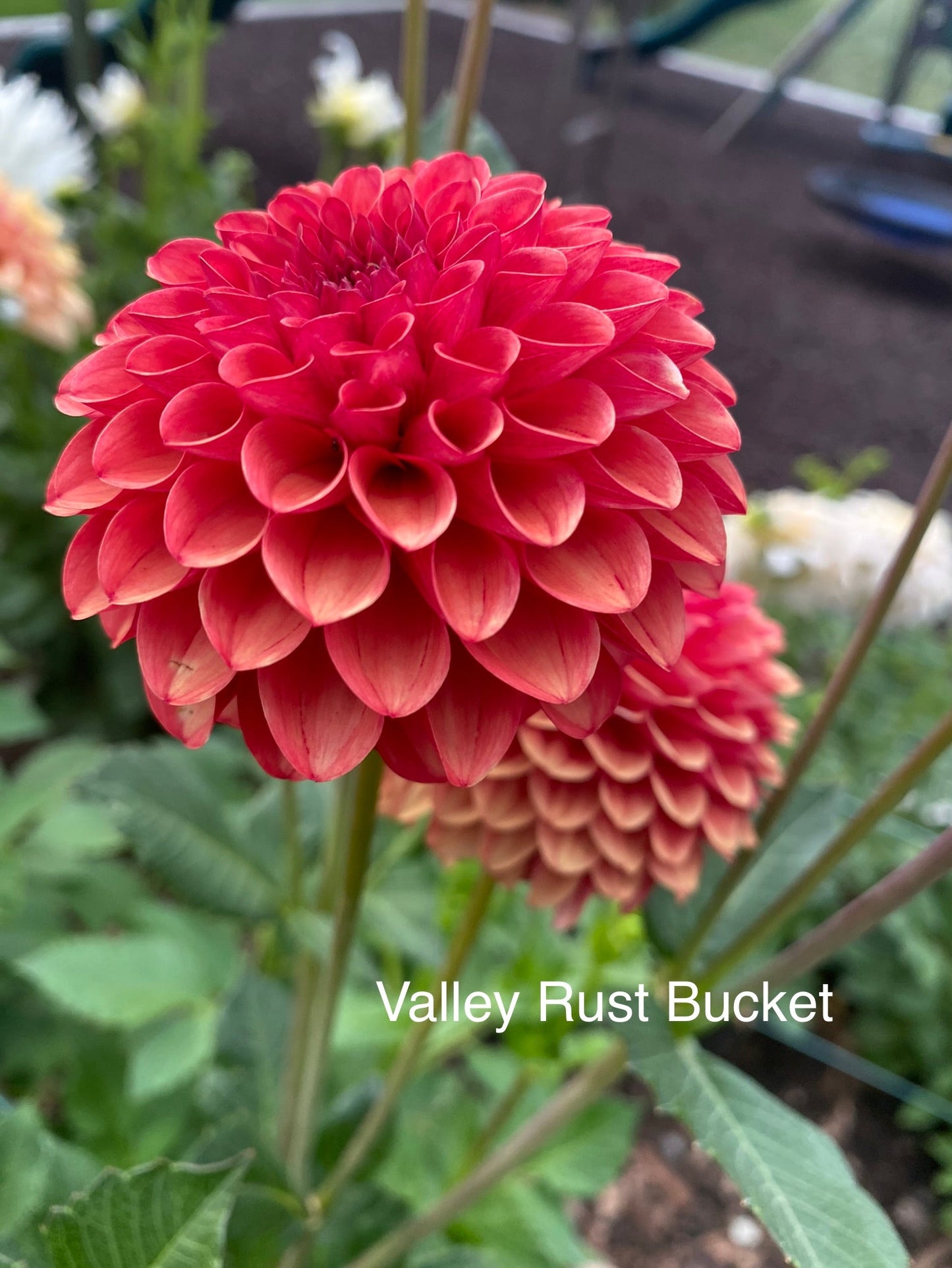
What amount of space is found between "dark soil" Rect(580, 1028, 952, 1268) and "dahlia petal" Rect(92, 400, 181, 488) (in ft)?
2.74

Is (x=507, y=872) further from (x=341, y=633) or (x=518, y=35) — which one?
(x=518, y=35)

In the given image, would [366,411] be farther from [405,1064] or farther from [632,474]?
[405,1064]

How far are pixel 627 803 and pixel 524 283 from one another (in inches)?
7.1

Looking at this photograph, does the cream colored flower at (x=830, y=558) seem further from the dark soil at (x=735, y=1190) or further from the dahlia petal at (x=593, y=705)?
the dahlia petal at (x=593, y=705)

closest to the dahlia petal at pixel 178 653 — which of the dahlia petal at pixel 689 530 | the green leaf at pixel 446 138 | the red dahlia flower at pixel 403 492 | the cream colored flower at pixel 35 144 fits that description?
the red dahlia flower at pixel 403 492

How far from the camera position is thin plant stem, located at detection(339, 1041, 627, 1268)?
1.32ft

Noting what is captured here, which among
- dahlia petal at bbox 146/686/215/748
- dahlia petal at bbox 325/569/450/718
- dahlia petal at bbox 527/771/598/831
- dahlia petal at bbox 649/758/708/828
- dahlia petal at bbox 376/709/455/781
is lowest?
dahlia petal at bbox 527/771/598/831

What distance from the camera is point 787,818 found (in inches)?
17.1

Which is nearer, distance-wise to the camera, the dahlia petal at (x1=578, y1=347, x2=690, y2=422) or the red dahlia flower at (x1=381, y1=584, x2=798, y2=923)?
the dahlia petal at (x1=578, y1=347, x2=690, y2=422)

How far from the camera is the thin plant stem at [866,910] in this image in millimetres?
290

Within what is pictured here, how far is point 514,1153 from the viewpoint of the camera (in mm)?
418

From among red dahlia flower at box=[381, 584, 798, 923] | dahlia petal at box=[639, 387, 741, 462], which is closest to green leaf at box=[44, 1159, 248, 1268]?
red dahlia flower at box=[381, 584, 798, 923]

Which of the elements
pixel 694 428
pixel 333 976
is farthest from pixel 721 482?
pixel 333 976

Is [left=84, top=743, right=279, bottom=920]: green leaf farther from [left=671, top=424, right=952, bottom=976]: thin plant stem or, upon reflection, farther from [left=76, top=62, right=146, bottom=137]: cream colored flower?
[left=76, top=62, right=146, bottom=137]: cream colored flower
